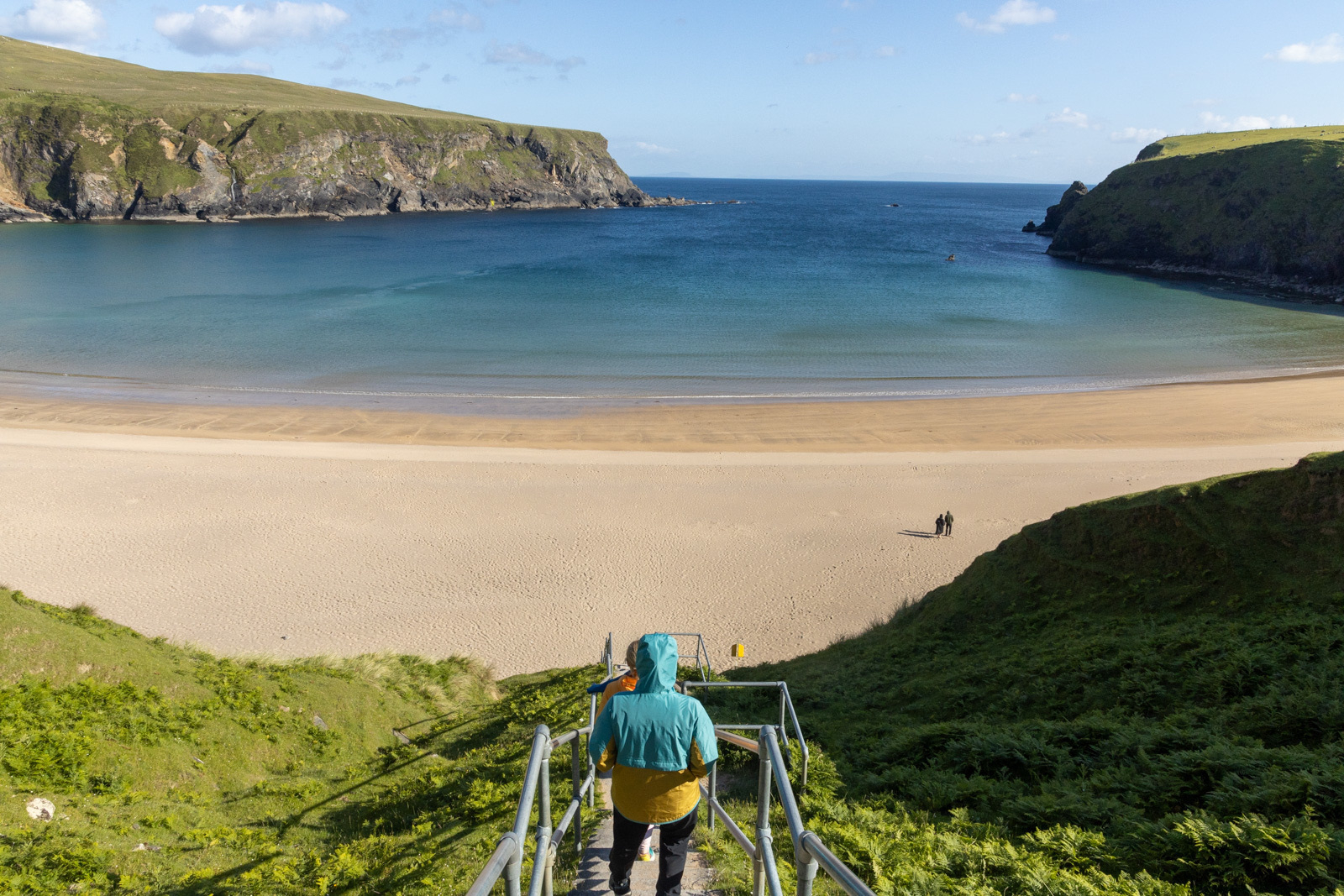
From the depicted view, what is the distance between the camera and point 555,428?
30266 mm

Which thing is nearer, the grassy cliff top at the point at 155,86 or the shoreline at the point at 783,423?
the shoreline at the point at 783,423

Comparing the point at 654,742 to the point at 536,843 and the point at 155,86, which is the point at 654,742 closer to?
the point at 536,843

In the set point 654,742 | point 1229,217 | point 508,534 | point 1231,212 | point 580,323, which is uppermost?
point 1231,212

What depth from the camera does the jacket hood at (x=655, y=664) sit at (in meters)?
3.88

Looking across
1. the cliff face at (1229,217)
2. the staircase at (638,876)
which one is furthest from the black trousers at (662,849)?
the cliff face at (1229,217)

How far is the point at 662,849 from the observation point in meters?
3.93

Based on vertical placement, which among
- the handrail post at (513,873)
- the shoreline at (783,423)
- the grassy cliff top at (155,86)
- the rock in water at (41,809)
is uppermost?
the grassy cliff top at (155,86)

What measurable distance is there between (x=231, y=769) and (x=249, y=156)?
129 metres

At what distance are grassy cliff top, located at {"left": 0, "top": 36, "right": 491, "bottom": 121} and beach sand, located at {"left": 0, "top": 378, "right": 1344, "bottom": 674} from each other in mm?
122610

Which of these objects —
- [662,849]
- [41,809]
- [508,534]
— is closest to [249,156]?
[508,534]

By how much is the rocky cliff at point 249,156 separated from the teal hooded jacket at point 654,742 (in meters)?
130

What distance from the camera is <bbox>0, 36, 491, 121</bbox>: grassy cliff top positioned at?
125m

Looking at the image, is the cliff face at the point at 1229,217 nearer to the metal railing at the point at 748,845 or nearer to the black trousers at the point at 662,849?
the metal railing at the point at 748,845

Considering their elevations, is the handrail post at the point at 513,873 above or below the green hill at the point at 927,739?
above
